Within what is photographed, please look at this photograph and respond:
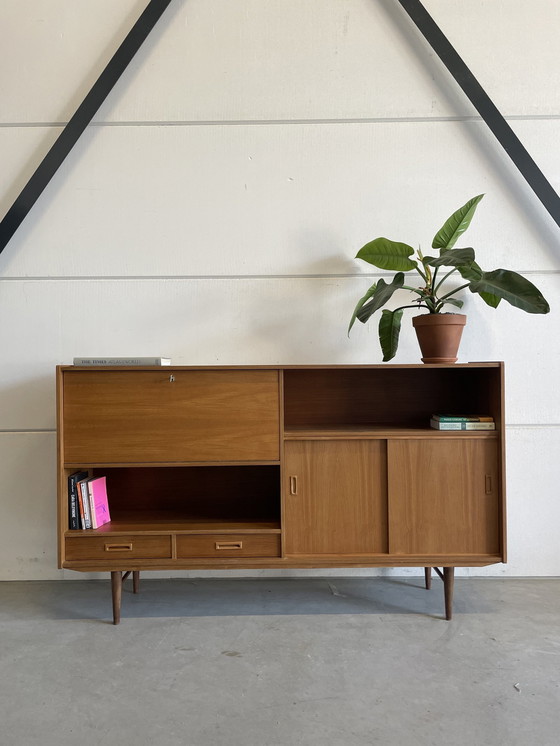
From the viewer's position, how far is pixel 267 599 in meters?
2.51

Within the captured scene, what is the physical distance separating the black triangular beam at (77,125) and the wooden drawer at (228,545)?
1575mm

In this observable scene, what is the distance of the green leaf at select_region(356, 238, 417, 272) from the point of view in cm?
243

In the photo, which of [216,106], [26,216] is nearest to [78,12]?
[216,106]

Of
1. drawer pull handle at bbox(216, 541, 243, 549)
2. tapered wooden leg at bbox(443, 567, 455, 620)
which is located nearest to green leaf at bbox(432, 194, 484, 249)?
tapered wooden leg at bbox(443, 567, 455, 620)

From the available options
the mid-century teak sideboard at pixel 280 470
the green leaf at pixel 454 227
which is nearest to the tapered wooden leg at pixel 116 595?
the mid-century teak sideboard at pixel 280 470

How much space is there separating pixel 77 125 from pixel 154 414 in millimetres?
1379

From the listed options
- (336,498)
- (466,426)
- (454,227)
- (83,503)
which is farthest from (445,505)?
(83,503)

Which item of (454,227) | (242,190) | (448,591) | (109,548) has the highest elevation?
(242,190)

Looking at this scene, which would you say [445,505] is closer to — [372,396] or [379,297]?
[372,396]

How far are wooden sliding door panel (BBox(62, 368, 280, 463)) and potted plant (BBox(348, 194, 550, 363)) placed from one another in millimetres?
615

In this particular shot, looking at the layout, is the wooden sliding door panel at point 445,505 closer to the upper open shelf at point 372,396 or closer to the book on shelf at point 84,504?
the upper open shelf at point 372,396

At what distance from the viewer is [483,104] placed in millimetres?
2592

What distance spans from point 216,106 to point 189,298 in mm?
883

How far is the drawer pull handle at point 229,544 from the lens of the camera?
7.38 ft
